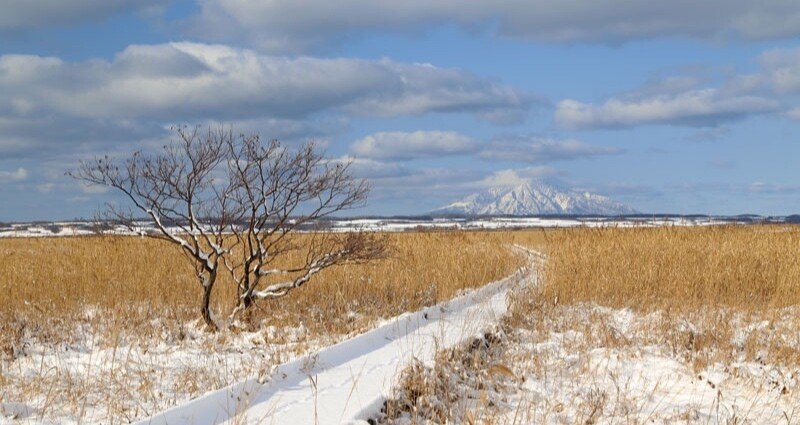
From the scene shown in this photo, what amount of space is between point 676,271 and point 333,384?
1079 centimetres

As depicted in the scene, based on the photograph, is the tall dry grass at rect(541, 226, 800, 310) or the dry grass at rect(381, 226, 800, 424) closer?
the dry grass at rect(381, 226, 800, 424)

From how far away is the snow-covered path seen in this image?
612 cm

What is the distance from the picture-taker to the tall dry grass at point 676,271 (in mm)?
14211

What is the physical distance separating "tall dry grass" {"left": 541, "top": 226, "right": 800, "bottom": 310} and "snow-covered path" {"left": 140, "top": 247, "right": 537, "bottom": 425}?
4.55 metres

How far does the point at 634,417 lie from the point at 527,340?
11.9 ft

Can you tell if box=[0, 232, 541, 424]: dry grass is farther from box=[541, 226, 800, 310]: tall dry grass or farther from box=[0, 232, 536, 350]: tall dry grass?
box=[541, 226, 800, 310]: tall dry grass

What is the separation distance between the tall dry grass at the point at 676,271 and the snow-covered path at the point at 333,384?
4555 mm

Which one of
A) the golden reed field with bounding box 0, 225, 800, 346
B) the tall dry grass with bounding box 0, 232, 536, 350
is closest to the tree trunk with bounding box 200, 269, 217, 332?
the golden reed field with bounding box 0, 225, 800, 346

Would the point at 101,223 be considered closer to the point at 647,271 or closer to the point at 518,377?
the point at 518,377

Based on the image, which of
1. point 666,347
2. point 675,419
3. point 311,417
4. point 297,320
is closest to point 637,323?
point 666,347

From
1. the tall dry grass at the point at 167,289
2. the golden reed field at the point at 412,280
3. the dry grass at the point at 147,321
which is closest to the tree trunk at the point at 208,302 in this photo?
the dry grass at the point at 147,321

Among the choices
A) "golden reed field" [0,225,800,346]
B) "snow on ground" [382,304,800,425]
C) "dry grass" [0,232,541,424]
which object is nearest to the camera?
"snow on ground" [382,304,800,425]

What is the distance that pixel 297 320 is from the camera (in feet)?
38.4

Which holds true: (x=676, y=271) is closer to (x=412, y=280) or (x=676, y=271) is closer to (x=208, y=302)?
(x=412, y=280)
